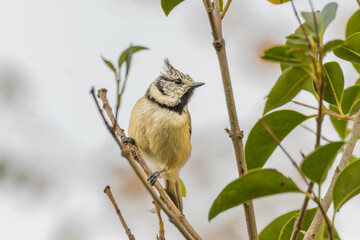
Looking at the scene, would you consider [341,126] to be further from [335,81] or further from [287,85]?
[287,85]

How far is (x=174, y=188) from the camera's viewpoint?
4680 mm

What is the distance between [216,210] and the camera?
1509 millimetres

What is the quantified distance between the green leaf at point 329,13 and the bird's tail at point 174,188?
3.27 metres

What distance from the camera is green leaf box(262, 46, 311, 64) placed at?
136 cm

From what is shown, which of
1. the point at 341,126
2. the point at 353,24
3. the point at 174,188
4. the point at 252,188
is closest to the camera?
the point at 252,188

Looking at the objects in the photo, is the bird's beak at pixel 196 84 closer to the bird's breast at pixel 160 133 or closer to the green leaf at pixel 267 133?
the bird's breast at pixel 160 133

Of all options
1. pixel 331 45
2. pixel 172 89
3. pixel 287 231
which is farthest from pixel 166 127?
pixel 331 45

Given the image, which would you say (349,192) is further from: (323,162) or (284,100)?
(284,100)

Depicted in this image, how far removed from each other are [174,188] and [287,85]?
128 inches

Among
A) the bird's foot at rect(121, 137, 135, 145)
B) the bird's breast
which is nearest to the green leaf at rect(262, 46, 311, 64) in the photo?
the bird's foot at rect(121, 137, 135, 145)

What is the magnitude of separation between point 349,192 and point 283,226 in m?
0.49

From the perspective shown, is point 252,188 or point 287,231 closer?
point 252,188

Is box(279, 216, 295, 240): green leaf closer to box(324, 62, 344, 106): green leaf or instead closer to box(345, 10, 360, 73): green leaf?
box(324, 62, 344, 106): green leaf

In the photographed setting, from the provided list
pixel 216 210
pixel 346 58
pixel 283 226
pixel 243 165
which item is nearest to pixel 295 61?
pixel 243 165
